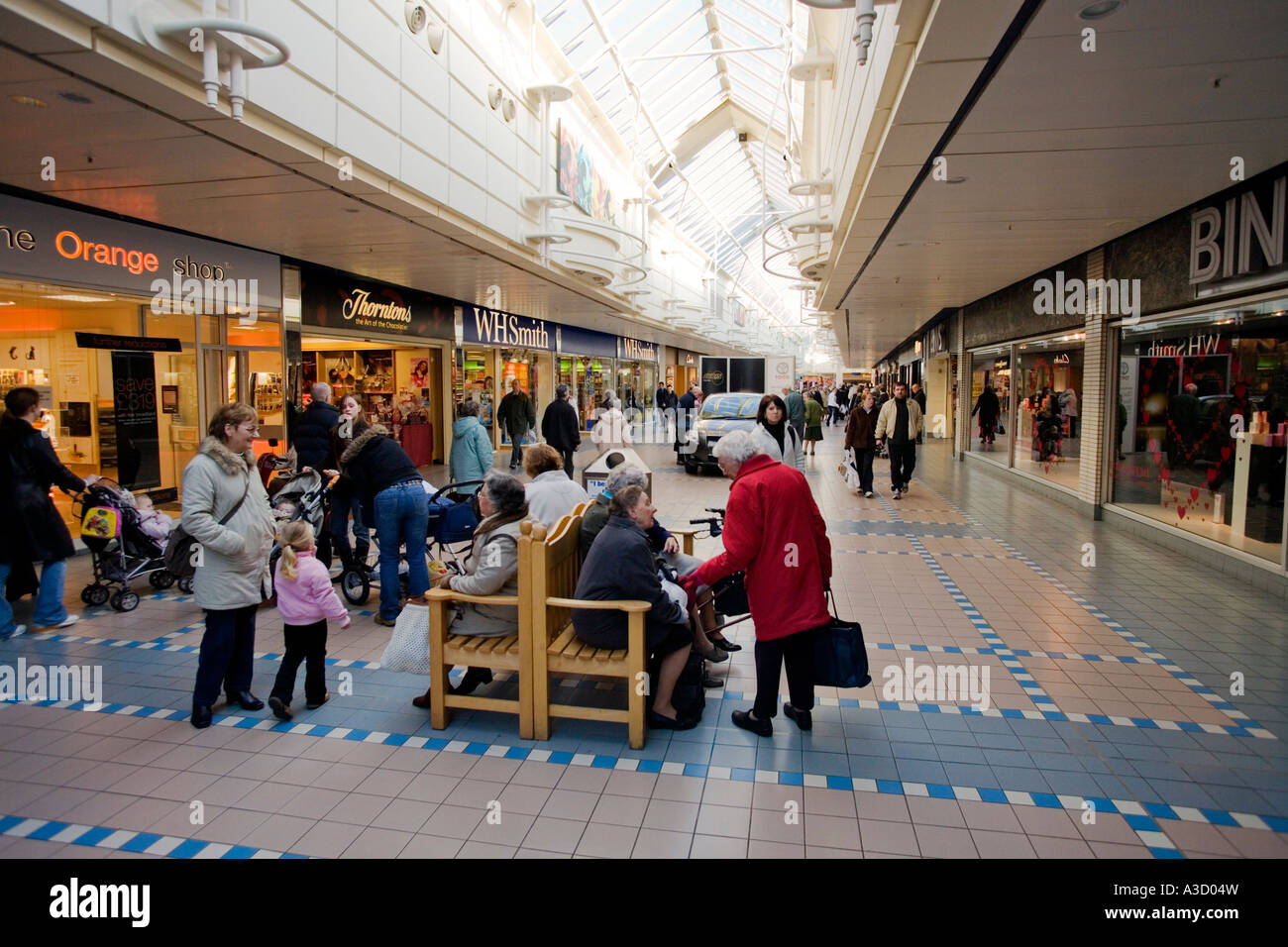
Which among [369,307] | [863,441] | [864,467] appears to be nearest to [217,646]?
[369,307]

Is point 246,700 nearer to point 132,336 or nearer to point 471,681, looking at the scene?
point 471,681

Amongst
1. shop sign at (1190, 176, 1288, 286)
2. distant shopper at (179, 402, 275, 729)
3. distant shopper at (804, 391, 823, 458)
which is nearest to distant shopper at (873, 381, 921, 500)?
shop sign at (1190, 176, 1288, 286)

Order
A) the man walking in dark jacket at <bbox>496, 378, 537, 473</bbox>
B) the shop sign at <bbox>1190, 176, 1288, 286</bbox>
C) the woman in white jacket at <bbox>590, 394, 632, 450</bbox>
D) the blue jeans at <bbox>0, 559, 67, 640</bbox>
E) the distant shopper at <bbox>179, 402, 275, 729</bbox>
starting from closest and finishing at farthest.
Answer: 1. the distant shopper at <bbox>179, 402, 275, 729</bbox>
2. the blue jeans at <bbox>0, 559, 67, 640</bbox>
3. the shop sign at <bbox>1190, 176, 1288, 286</bbox>
4. the woman in white jacket at <bbox>590, 394, 632, 450</bbox>
5. the man walking in dark jacket at <bbox>496, 378, 537, 473</bbox>

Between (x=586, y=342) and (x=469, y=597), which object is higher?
(x=586, y=342)

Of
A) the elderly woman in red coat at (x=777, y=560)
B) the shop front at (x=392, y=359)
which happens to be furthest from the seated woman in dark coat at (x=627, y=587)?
the shop front at (x=392, y=359)

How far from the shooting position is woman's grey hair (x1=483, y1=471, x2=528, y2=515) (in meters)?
4.20

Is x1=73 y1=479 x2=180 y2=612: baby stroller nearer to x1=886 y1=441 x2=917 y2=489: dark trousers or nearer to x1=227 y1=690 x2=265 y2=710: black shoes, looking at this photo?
x1=227 y1=690 x2=265 y2=710: black shoes

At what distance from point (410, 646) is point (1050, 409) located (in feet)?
42.1

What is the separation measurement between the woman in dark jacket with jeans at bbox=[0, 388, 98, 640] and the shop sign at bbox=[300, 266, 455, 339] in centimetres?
602

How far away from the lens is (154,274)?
8.49 metres

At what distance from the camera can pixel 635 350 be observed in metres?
34.9

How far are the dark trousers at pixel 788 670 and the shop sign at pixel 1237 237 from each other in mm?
5859

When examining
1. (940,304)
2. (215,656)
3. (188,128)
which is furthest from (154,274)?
(940,304)
